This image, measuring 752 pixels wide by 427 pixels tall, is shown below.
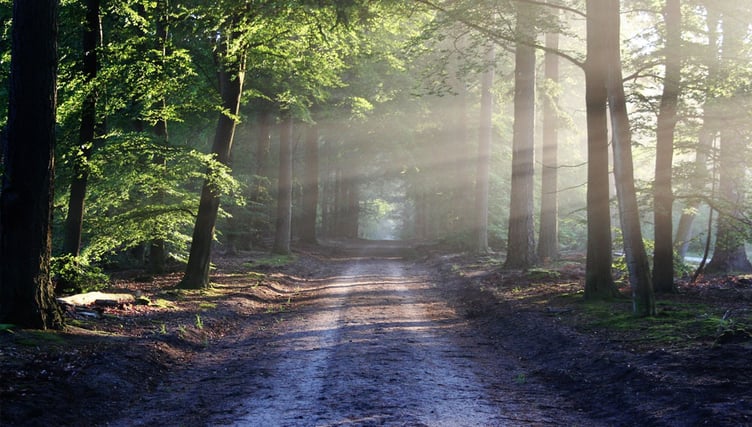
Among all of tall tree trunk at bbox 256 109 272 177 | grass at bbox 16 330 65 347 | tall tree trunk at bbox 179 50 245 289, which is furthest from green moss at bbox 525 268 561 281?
tall tree trunk at bbox 256 109 272 177

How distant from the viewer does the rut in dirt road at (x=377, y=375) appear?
19.8ft

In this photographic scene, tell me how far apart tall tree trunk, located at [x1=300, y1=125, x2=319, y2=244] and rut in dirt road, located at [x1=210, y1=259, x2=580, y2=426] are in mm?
23149

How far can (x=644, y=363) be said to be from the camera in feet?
24.3

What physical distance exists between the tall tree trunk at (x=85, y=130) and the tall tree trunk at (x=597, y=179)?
10.8m

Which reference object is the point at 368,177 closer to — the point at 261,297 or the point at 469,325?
the point at 261,297

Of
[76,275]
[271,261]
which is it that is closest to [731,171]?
[76,275]

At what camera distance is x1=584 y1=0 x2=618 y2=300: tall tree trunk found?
41.9 ft

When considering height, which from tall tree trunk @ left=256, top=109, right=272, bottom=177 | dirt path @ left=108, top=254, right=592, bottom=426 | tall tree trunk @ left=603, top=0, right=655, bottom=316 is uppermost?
tall tree trunk @ left=256, top=109, right=272, bottom=177

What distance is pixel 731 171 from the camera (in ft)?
51.5

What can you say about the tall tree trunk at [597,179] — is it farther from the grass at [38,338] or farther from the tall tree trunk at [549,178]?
the grass at [38,338]

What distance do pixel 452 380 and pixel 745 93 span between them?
464 inches

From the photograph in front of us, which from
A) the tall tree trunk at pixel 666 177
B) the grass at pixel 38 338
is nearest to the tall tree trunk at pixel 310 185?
the tall tree trunk at pixel 666 177

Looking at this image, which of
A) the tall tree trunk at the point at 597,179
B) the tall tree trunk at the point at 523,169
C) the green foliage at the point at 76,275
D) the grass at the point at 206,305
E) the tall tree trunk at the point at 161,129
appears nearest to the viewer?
the green foliage at the point at 76,275

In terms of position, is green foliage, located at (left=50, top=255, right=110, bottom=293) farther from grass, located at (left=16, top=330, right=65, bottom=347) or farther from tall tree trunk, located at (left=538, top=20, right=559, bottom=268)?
tall tree trunk, located at (left=538, top=20, right=559, bottom=268)
